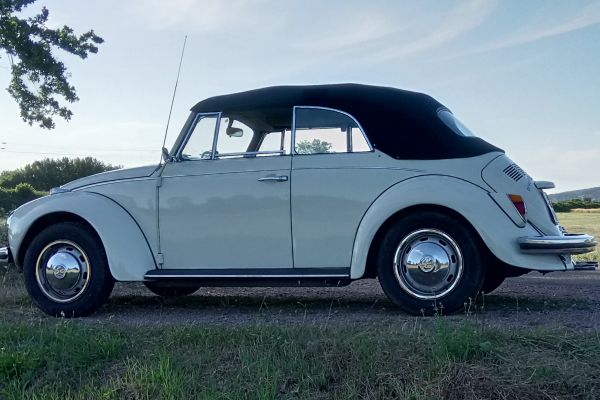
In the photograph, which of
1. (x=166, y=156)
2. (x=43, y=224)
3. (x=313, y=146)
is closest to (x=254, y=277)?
(x=313, y=146)

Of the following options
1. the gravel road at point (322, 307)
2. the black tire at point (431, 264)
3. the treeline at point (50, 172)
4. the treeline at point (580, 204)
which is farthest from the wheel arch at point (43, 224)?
the treeline at point (50, 172)

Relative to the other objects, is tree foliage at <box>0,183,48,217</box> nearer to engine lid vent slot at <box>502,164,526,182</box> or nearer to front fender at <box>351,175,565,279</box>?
front fender at <box>351,175,565,279</box>

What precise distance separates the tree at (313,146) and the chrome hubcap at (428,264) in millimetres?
1067

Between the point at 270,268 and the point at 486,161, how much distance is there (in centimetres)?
196

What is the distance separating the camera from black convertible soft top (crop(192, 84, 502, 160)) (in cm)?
582

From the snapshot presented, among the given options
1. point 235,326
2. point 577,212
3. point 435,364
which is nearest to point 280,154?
point 235,326

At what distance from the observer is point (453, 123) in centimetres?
619

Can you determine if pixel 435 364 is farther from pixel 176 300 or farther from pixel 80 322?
pixel 176 300

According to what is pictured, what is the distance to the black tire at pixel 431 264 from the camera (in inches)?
216

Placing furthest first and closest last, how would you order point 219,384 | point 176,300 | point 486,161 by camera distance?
point 176,300 → point 486,161 → point 219,384

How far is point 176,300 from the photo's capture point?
743 cm

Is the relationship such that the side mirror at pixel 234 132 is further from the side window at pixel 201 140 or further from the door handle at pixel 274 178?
the door handle at pixel 274 178

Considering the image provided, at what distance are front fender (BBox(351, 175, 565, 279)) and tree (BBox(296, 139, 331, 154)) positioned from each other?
0.69 m

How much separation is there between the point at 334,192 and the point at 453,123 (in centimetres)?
126
